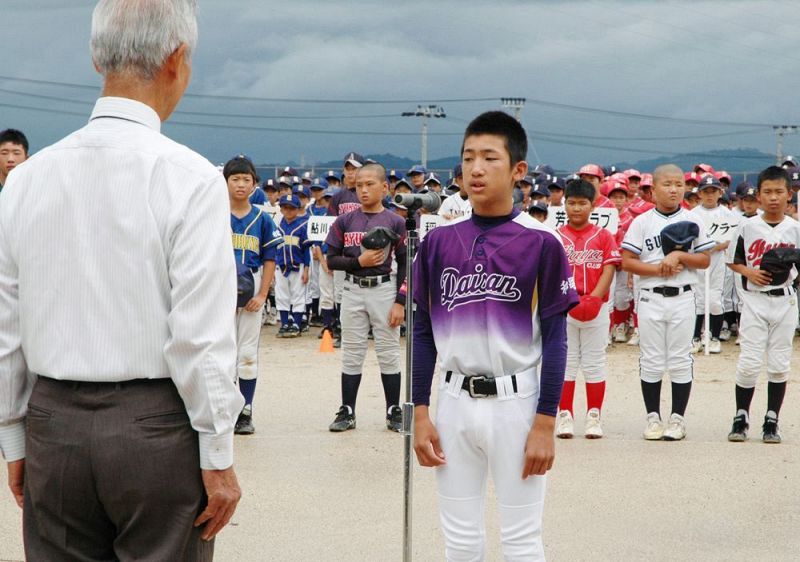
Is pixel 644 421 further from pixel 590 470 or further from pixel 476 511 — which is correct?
pixel 476 511

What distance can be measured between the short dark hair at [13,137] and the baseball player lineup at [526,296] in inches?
86.8

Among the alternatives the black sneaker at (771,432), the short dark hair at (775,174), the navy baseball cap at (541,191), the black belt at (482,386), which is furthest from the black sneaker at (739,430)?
the navy baseball cap at (541,191)

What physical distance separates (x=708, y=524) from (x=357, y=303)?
11.7ft

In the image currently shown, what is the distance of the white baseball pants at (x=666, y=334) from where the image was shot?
770 centimetres

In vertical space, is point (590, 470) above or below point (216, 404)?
below

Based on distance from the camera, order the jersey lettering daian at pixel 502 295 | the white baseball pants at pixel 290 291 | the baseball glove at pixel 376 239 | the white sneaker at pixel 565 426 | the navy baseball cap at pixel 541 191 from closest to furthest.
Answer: the jersey lettering daian at pixel 502 295
the baseball glove at pixel 376 239
the white sneaker at pixel 565 426
the navy baseball cap at pixel 541 191
the white baseball pants at pixel 290 291

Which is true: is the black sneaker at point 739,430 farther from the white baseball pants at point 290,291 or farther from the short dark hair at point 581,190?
the white baseball pants at point 290,291

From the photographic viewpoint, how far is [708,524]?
563cm

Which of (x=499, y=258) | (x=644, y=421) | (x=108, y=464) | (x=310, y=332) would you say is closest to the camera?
(x=108, y=464)

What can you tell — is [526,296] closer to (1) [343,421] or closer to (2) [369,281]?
(2) [369,281]

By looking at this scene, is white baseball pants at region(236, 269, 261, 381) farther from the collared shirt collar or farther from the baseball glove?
the collared shirt collar

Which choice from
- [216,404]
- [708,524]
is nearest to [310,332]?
[708,524]

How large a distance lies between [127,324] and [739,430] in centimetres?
634

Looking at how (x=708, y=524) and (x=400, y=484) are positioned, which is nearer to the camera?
(x=708, y=524)
